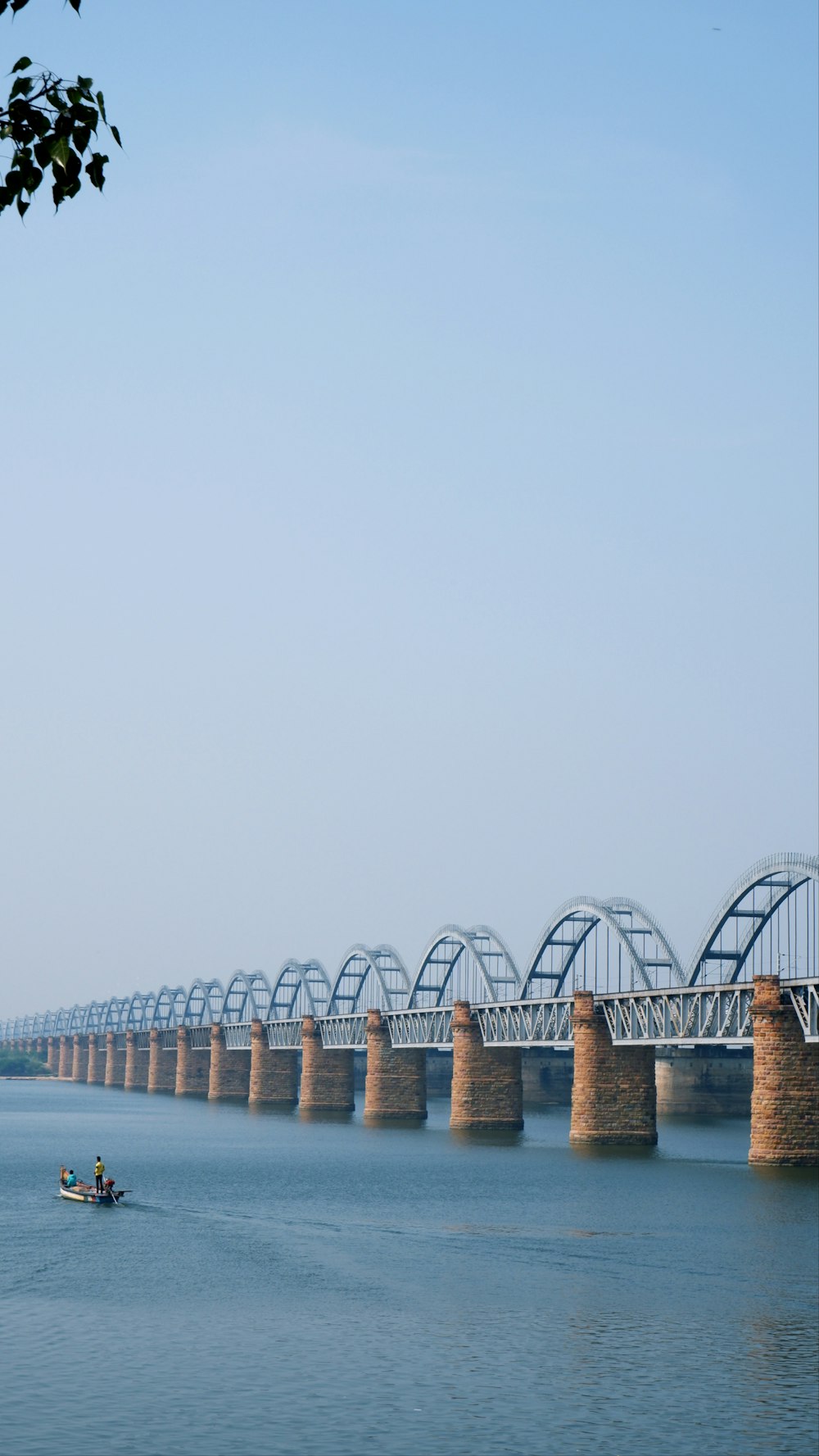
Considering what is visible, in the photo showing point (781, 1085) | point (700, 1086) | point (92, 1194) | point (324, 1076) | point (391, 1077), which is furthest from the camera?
point (324, 1076)

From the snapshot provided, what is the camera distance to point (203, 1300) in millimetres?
45625

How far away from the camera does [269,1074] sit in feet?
579

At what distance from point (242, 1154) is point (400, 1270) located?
54.3 meters

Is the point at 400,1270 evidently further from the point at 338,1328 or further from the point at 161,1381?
the point at 161,1381

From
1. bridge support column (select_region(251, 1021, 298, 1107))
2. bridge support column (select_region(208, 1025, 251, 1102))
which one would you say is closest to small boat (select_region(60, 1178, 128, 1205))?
bridge support column (select_region(251, 1021, 298, 1107))

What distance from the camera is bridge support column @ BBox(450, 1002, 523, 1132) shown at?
121812mm

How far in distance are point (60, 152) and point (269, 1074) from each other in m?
171

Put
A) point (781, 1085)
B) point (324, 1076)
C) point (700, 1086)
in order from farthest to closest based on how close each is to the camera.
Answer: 1. point (324, 1076)
2. point (700, 1086)
3. point (781, 1085)

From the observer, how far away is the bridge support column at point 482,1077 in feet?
400

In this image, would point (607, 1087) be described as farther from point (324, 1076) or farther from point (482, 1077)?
point (324, 1076)

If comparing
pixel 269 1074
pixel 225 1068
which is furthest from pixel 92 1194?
pixel 225 1068

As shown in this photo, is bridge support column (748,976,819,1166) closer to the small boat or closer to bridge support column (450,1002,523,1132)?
the small boat

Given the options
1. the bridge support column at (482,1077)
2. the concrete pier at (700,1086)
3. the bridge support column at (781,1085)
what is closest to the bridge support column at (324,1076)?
the concrete pier at (700,1086)

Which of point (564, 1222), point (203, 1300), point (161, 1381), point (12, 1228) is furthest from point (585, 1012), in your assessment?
point (161, 1381)
